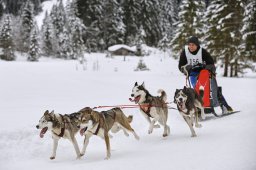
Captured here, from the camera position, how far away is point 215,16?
87.5 ft

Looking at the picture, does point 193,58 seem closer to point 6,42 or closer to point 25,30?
point 6,42

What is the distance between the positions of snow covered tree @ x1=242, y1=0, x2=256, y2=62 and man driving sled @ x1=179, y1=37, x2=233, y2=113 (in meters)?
18.2

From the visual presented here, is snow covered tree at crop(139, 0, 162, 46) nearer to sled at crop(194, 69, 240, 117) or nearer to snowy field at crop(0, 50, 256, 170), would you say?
snowy field at crop(0, 50, 256, 170)

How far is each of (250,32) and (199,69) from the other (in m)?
18.7

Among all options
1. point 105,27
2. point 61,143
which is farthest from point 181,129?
point 105,27

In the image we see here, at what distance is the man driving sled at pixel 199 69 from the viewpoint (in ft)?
27.8

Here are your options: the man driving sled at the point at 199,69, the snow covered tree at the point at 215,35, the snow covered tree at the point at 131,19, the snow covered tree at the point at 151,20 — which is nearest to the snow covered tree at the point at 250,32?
the snow covered tree at the point at 215,35

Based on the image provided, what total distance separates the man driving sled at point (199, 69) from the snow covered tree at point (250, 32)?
59.7 feet

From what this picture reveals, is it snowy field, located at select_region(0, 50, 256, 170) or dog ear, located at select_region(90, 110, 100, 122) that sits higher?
dog ear, located at select_region(90, 110, 100, 122)

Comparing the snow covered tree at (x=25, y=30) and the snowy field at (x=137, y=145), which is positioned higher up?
the snow covered tree at (x=25, y=30)

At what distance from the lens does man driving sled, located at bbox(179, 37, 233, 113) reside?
27.8ft

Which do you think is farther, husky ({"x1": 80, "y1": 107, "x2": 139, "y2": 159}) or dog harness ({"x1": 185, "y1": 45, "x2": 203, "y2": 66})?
dog harness ({"x1": 185, "y1": 45, "x2": 203, "y2": 66})

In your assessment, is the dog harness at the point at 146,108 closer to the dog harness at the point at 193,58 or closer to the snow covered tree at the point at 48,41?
the dog harness at the point at 193,58

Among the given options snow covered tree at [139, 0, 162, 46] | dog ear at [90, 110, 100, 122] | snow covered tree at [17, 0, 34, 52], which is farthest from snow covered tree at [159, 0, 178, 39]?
dog ear at [90, 110, 100, 122]
